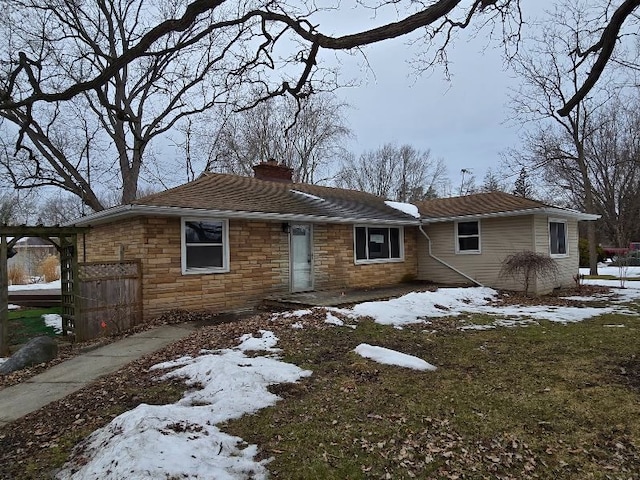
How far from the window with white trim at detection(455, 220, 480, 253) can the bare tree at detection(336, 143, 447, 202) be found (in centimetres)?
2382

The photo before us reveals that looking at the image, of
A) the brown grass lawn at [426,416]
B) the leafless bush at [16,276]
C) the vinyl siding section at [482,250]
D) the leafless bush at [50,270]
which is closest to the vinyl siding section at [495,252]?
the vinyl siding section at [482,250]

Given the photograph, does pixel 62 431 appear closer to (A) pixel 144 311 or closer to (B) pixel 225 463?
(B) pixel 225 463

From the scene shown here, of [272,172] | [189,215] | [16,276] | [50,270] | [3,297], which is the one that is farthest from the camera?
[50,270]

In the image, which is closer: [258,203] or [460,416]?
[460,416]

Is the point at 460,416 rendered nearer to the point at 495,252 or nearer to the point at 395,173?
the point at 495,252

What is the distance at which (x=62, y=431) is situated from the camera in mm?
3842

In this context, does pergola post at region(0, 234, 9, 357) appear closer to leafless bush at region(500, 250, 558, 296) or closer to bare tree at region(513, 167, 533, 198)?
leafless bush at region(500, 250, 558, 296)

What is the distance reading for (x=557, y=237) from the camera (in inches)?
569

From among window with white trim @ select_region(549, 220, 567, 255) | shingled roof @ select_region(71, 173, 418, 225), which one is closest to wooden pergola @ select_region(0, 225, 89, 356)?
shingled roof @ select_region(71, 173, 418, 225)

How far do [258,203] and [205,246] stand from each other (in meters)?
2.10

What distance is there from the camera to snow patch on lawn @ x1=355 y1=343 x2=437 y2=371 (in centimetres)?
557

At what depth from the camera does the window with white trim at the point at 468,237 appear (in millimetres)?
14312

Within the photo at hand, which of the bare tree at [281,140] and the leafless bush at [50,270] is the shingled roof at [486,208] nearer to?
the bare tree at [281,140]

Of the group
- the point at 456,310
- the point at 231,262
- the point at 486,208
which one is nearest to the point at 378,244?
the point at 486,208
